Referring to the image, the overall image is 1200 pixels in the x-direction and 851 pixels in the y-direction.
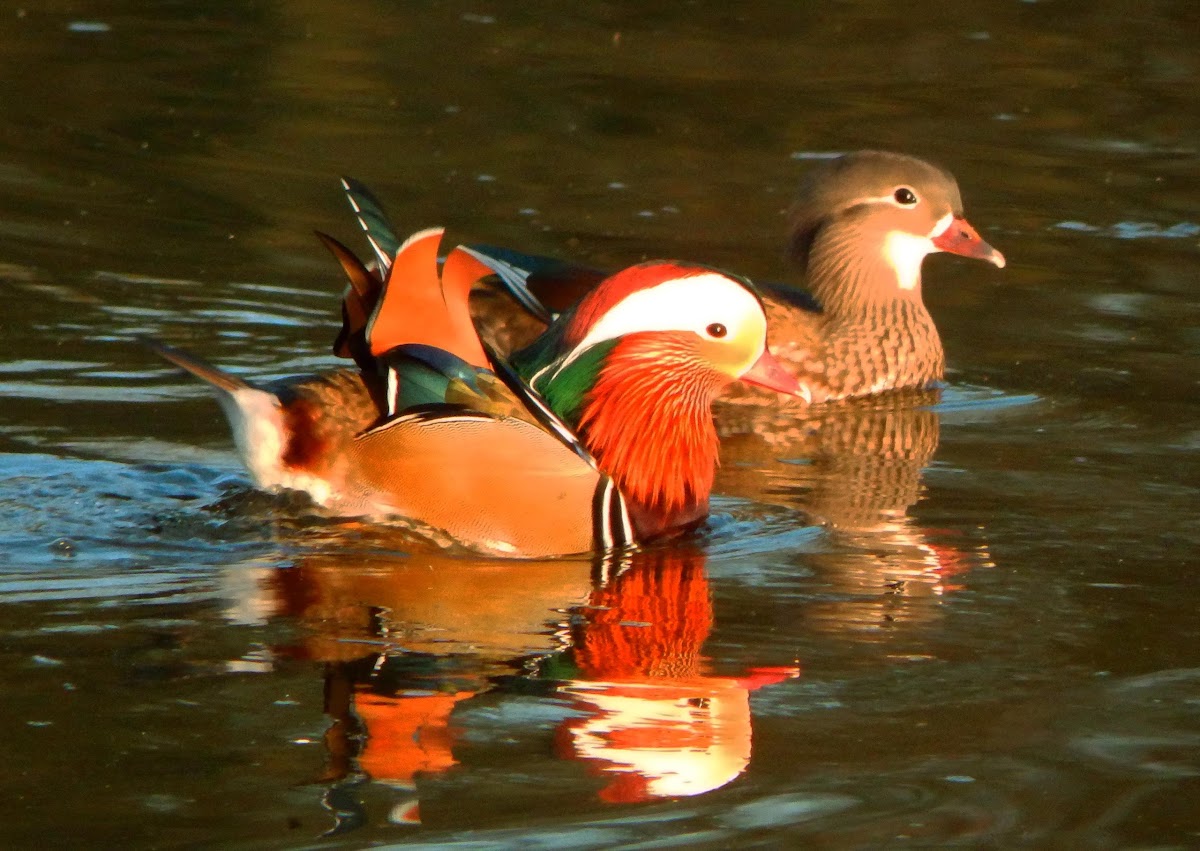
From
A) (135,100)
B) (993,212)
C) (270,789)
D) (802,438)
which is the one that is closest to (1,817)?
(270,789)

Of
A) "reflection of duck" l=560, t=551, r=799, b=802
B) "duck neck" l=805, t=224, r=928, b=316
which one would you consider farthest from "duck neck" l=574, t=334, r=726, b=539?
"duck neck" l=805, t=224, r=928, b=316

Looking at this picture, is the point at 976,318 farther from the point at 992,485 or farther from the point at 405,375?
the point at 405,375

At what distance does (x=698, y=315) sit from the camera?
19.6 feet

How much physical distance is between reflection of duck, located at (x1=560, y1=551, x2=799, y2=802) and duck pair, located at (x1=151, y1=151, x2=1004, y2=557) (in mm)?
389

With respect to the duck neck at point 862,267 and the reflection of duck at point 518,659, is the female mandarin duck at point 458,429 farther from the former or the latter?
the duck neck at point 862,267

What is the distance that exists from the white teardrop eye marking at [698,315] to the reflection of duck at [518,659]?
26.0 inches

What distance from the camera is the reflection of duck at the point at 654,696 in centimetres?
401

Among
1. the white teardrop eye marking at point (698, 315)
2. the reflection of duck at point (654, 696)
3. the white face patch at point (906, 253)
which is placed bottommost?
the reflection of duck at point (654, 696)

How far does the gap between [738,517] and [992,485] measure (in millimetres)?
856

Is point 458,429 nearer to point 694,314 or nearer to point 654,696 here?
point 694,314

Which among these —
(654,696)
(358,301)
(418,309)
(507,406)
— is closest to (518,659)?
(654,696)

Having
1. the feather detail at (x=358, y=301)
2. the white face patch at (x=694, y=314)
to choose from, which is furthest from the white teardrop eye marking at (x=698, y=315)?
the feather detail at (x=358, y=301)

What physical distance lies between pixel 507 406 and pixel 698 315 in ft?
2.29

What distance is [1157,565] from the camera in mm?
5547
